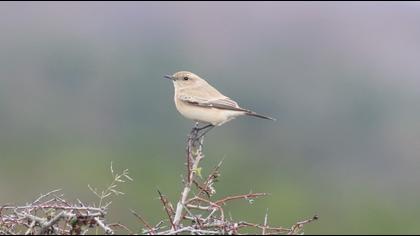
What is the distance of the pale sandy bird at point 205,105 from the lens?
9.65m

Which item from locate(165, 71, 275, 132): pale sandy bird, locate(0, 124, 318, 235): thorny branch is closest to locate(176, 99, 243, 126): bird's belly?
locate(165, 71, 275, 132): pale sandy bird

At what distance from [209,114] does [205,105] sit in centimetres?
17

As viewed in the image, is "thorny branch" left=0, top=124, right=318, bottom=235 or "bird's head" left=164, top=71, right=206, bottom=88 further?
"bird's head" left=164, top=71, right=206, bottom=88

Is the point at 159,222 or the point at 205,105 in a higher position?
the point at 205,105

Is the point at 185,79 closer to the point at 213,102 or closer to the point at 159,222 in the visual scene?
the point at 213,102

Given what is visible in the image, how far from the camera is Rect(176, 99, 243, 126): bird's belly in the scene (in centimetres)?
964

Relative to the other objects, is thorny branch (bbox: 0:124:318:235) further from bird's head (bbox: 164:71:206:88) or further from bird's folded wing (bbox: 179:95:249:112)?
bird's head (bbox: 164:71:206:88)

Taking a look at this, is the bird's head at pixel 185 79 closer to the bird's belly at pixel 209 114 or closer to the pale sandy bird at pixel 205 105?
the pale sandy bird at pixel 205 105

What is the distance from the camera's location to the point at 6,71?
83812 millimetres

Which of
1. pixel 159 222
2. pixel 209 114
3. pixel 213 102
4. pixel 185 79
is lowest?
pixel 159 222

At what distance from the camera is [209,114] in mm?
9656

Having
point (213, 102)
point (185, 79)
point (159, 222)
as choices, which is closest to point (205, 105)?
point (213, 102)

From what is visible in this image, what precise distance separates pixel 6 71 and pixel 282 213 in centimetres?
3381

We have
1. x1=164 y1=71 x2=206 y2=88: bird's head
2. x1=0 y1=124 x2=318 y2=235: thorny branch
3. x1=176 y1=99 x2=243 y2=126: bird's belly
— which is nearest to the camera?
x1=0 y1=124 x2=318 y2=235: thorny branch
